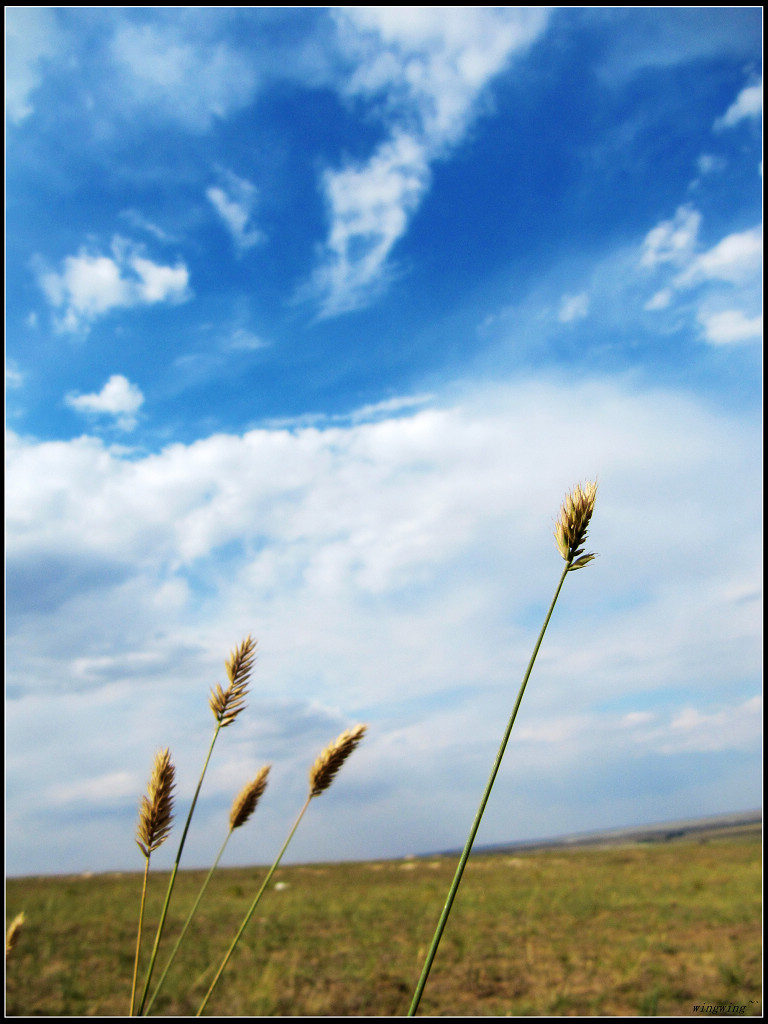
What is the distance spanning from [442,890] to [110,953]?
12.5 m

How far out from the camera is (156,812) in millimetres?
1488

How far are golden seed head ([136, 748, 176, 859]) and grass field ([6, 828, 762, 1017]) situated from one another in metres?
4.83

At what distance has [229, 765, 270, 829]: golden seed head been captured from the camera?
69.8 inches

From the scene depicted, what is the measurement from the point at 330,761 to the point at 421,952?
12216mm

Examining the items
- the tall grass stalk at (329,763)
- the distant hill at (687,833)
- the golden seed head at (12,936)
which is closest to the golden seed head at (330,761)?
the tall grass stalk at (329,763)

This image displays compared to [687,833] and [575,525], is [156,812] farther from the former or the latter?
[687,833]

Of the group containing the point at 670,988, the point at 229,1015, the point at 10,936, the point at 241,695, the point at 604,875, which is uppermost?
the point at 241,695

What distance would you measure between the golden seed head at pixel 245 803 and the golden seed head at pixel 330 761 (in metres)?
0.23

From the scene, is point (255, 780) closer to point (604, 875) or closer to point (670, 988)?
point (670, 988)

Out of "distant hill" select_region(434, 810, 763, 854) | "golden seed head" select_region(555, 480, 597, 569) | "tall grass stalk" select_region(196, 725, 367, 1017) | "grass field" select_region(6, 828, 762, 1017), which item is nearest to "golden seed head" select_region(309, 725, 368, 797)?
"tall grass stalk" select_region(196, 725, 367, 1017)

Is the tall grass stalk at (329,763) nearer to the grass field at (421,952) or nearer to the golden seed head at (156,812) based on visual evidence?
the golden seed head at (156,812)

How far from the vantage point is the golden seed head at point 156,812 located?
4.89ft

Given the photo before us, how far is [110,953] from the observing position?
1110 cm

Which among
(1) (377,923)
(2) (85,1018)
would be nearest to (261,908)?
(1) (377,923)
